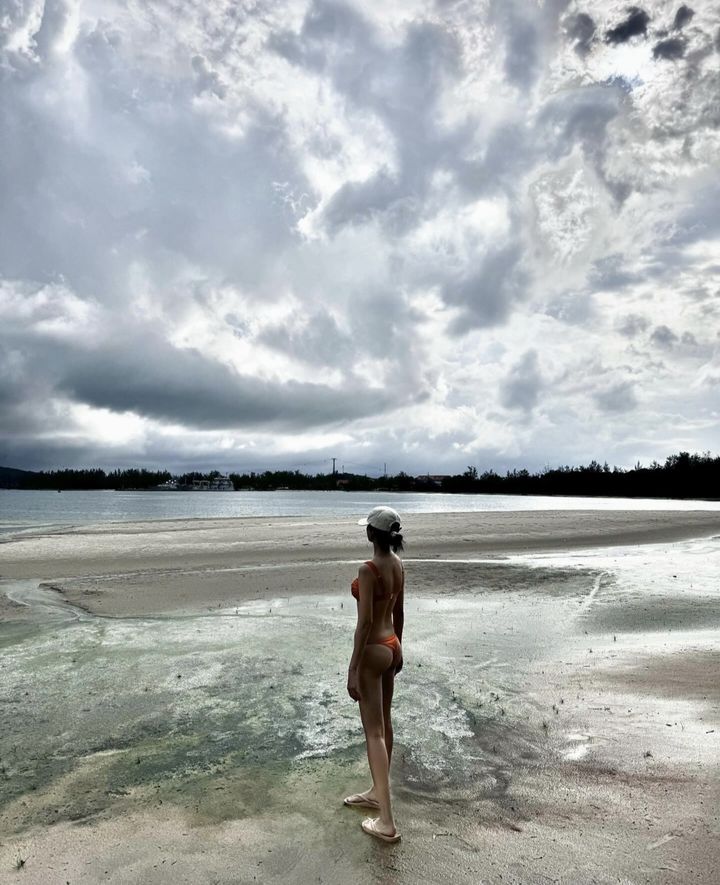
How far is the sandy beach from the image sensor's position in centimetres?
397

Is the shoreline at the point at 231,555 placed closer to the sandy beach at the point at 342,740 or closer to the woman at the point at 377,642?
the sandy beach at the point at 342,740

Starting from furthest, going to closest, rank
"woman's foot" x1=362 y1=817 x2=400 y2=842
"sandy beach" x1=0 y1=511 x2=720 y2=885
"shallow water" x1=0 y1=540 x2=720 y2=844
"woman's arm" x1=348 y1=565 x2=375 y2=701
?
"shallow water" x1=0 y1=540 x2=720 y2=844 < "woman's arm" x1=348 y1=565 x2=375 y2=701 < "woman's foot" x1=362 y1=817 x2=400 y2=842 < "sandy beach" x1=0 y1=511 x2=720 y2=885

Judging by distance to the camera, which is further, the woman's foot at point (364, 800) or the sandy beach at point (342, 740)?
→ the woman's foot at point (364, 800)

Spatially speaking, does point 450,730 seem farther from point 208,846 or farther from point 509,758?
point 208,846

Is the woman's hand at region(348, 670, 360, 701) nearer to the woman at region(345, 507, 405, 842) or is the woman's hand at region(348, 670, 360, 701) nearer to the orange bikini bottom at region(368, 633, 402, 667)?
the woman at region(345, 507, 405, 842)

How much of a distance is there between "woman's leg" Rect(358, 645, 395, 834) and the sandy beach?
0.45m

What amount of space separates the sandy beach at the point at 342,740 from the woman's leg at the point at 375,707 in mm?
454

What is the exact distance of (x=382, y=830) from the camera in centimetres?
413

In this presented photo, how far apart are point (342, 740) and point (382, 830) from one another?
180 centimetres

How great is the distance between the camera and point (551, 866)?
3830mm

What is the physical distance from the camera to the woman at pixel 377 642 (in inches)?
166

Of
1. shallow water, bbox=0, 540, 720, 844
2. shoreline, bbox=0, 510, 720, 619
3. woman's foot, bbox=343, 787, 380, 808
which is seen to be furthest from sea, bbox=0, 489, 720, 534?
woman's foot, bbox=343, 787, 380, 808

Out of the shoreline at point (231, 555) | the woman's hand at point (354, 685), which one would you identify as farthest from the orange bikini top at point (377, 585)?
the shoreline at point (231, 555)

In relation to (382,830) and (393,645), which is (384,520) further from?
(382,830)
